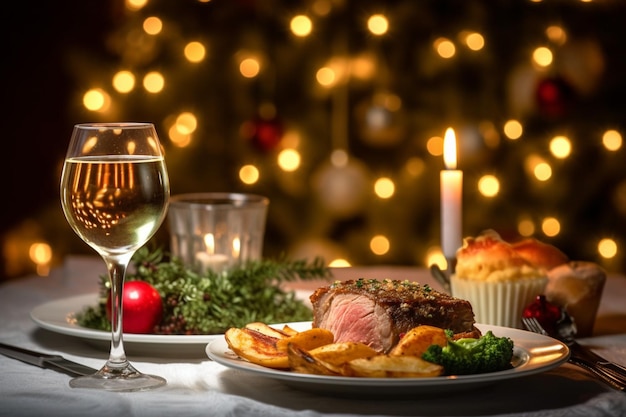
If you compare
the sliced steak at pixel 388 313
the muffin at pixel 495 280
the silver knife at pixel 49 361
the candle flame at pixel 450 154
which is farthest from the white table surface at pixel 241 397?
the candle flame at pixel 450 154

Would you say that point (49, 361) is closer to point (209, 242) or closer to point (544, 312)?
point (209, 242)

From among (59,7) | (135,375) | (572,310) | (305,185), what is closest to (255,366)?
(135,375)

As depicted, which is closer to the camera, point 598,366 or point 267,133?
point 598,366

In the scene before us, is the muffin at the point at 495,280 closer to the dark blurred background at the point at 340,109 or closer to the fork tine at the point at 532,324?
the fork tine at the point at 532,324

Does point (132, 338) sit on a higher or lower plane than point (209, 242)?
lower

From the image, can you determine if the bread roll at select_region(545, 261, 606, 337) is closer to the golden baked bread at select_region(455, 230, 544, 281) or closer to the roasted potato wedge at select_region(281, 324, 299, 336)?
the golden baked bread at select_region(455, 230, 544, 281)

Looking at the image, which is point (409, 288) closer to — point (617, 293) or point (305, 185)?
point (617, 293)

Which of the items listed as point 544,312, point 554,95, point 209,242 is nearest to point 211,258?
point 209,242
